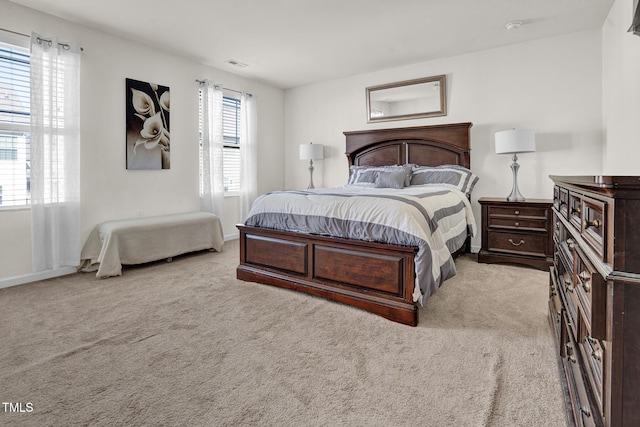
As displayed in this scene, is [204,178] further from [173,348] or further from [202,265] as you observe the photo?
[173,348]

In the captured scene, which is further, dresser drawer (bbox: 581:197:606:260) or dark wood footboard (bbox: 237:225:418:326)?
dark wood footboard (bbox: 237:225:418:326)

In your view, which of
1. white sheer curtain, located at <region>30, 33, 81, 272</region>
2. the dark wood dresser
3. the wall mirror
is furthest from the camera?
the wall mirror

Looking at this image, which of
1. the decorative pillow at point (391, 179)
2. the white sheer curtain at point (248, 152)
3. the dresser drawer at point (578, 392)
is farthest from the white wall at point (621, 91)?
the white sheer curtain at point (248, 152)

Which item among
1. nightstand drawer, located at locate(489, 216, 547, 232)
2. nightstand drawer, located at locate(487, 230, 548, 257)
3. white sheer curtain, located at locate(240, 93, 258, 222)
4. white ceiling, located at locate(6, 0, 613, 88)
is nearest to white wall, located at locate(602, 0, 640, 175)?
white ceiling, located at locate(6, 0, 613, 88)

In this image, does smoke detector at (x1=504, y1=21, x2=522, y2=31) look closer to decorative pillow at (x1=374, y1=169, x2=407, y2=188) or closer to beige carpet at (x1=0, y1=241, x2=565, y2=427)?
decorative pillow at (x1=374, y1=169, x2=407, y2=188)

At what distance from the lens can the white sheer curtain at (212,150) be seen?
4.88 meters

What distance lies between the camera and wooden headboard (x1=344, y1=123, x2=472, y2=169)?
4461 mm

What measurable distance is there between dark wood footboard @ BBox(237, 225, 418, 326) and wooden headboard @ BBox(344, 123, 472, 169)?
2.53m

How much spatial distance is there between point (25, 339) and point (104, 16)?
119 inches

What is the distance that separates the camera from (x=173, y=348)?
6.69 feet

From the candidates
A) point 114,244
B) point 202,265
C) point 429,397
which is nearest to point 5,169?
point 114,244

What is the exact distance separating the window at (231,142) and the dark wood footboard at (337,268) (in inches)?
93.1

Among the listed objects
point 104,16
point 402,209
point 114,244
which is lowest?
point 114,244

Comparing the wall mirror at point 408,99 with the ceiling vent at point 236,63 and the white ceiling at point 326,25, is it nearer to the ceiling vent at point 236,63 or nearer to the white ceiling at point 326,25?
the white ceiling at point 326,25
